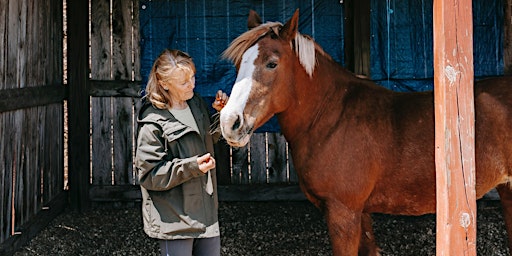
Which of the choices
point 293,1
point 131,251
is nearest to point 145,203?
point 131,251

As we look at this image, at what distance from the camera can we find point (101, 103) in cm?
704

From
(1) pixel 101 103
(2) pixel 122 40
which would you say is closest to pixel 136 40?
(2) pixel 122 40

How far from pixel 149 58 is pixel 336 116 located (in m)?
2.96

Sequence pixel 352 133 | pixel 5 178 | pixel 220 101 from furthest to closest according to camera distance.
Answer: pixel 5 178 < pixel 352 133 < pixel 220 101

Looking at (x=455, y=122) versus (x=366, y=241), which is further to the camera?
(x=366, y=241)

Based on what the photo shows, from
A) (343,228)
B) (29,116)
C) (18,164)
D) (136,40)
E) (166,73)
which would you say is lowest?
(343,228)

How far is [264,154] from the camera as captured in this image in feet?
23.3

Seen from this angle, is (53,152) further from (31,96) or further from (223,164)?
(223,164)

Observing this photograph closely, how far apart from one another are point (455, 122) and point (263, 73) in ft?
4.54

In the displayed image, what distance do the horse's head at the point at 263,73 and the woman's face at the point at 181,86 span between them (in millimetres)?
299

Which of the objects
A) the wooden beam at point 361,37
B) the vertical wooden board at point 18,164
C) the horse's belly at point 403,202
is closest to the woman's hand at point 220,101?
the horse's belly at point 403,202

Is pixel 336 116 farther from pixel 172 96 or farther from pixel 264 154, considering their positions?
pixel 264 154

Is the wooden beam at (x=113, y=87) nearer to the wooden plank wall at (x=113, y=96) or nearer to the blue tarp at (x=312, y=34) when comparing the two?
the wooden plank wall at (x=113, y=96)

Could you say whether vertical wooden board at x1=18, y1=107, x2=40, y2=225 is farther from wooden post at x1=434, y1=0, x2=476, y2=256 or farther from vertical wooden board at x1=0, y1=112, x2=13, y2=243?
wooden post at x1=434, y1=0, x2=476, y2=256
